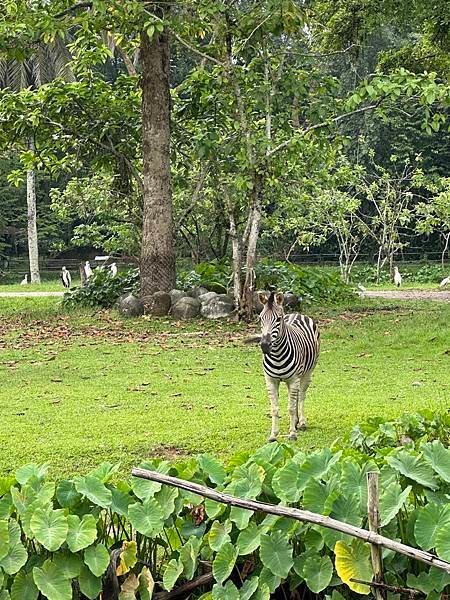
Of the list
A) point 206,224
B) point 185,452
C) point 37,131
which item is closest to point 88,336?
point 37,131

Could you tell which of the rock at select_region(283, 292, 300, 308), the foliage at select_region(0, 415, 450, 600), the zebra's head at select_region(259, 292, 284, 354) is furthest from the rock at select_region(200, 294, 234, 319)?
the foliage at select_region(0, 415, 450, 600)

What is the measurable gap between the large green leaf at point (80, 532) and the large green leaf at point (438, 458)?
1.41m

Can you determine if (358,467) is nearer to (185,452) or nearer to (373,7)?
(185,452)

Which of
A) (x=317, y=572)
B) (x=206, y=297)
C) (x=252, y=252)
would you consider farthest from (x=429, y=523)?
(x=206, y=297)

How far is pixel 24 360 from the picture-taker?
41.2 ft

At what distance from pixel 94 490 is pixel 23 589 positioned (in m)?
0.48

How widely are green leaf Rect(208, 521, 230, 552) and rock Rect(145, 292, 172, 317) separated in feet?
42.5

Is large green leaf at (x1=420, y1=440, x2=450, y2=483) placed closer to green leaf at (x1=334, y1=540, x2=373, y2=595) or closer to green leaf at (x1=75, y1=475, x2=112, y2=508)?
green leaf at (x1=334, y1=540, x2=373, y2=595)

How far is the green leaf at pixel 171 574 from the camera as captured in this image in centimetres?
369

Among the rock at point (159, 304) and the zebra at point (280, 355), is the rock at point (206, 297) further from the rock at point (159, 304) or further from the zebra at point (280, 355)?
the zebra at point (280, 355)

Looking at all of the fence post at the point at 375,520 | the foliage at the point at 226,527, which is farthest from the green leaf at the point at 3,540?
the fence post at the point at 375,520

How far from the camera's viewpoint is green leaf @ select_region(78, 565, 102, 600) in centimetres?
369

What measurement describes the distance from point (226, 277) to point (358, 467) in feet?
49.5

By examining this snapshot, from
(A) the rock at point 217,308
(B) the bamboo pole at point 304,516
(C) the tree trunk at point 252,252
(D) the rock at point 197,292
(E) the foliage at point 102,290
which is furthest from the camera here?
(E) the foliage at point 102,290
